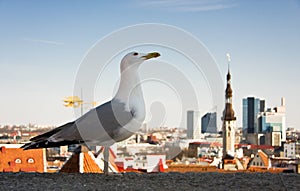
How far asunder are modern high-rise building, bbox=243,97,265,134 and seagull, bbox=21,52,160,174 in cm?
7107

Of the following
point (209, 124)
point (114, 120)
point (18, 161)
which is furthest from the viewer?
point (18, 161)

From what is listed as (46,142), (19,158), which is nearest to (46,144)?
(46,142)

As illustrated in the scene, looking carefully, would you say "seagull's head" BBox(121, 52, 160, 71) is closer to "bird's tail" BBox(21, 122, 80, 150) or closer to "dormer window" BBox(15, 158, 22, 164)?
"bird's tail" BBox(21, 122, 80, 150)

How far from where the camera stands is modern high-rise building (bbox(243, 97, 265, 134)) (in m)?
75.3

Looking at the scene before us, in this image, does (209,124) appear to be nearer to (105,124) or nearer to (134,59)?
(134,59)

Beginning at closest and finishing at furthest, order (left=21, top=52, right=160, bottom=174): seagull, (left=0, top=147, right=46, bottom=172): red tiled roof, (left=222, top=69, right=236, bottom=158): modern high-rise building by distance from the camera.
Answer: (left=21, top=52, right=160, bottom=174): seagull, (left=0, top=147, right=46, bottom=172): red tiled roof, (left=222, top=69, right=236, bottom=158): modern high-rise building

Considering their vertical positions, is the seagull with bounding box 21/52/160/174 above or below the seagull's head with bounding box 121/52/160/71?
below

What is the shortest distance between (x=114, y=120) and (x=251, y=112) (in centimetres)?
7330

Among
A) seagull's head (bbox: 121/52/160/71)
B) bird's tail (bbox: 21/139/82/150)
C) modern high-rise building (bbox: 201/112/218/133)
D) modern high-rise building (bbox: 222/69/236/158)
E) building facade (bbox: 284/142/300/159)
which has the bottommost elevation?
building facade (bbox: 284/142/300/159)

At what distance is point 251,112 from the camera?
7544cm

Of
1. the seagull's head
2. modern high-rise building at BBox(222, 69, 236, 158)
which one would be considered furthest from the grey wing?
modern high-rise building at BBox(222, 69, 236, 158)

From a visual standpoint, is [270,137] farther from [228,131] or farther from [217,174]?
[217,174]

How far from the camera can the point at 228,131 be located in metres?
61.2

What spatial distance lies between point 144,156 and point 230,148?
49122mm
